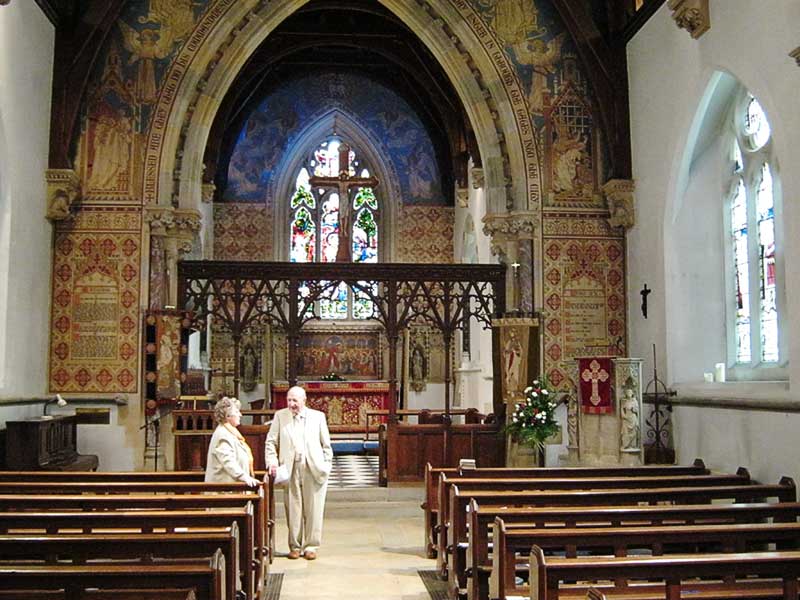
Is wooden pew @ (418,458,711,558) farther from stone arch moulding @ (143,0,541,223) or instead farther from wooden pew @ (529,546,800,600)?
stone arch moulding @ (143,0,541,223)

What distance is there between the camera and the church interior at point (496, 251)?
32.0 feet

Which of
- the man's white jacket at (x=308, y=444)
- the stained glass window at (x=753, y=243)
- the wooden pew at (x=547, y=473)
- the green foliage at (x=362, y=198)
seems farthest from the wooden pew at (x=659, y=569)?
the green foliage at (x=362, y=198)

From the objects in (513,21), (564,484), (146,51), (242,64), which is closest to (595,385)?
(564,484)

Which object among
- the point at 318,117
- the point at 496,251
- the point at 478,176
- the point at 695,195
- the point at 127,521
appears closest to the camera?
the point at 127,521

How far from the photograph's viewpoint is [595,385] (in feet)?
33.9

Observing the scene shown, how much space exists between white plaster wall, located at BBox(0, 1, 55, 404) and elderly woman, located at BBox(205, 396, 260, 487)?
3879 millimetres

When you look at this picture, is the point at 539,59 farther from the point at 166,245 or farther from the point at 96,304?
the point at 96,304

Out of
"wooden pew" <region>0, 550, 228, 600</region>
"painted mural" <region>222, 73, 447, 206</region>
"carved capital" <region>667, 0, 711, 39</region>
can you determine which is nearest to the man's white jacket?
"wooden pew" <region>0, 550, 228, 600</region>

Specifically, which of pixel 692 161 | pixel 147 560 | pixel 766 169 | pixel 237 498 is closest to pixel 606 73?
pixel 692 161

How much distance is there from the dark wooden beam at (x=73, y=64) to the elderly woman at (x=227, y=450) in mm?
6047

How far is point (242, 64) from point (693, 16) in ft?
21.1

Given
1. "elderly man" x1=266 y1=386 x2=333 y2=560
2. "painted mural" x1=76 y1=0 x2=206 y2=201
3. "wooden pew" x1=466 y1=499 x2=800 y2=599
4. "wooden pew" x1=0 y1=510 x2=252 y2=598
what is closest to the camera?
"wooden pew" x1=0 y1=510 x2=252 y2=598

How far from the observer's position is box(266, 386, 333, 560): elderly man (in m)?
8.56

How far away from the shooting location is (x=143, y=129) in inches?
500
